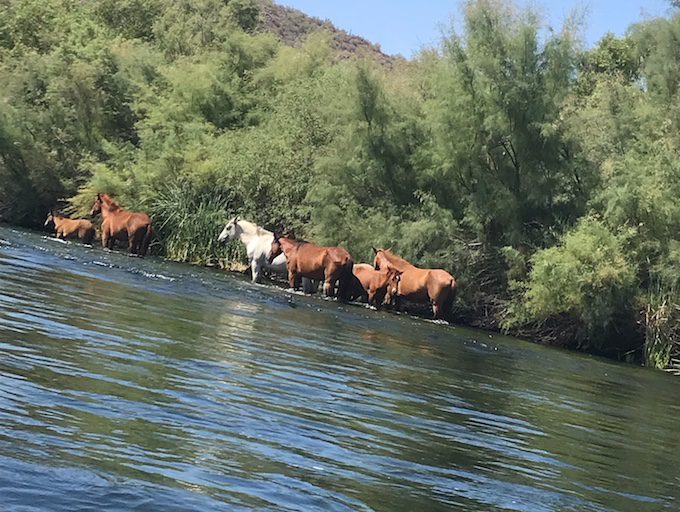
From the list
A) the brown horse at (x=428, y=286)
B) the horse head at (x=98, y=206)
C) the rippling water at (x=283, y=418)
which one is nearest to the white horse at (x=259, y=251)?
the brown horse at (x=428, y=286)

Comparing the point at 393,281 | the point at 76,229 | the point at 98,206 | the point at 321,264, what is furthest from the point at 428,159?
the point at 76,229

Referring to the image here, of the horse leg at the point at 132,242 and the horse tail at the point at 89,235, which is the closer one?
the horse leg at the point at 132,242

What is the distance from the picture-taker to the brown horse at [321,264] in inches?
931

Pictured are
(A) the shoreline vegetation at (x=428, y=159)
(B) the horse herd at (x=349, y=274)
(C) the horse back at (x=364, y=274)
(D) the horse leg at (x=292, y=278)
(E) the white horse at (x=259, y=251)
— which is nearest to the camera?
(A) the shoreline vegetation at (x=428, y=159)

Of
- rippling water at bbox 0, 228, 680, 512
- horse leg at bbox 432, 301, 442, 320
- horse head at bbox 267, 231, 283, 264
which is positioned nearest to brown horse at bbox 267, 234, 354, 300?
horse head at bbox 267, 231, 283, 264

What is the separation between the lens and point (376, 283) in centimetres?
2378

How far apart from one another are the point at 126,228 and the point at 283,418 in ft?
66.1

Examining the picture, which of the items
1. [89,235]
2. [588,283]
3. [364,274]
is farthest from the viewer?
[89,235]

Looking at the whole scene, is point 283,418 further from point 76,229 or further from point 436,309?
point 76,229

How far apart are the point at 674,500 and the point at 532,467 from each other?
1.15 meters

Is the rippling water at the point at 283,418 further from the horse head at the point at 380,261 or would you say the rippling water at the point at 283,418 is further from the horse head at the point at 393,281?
the horse head at the point at 380,261

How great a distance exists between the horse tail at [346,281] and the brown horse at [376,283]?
251mm

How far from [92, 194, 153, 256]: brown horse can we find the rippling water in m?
10.1

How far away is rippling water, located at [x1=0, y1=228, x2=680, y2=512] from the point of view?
19.5 ft
